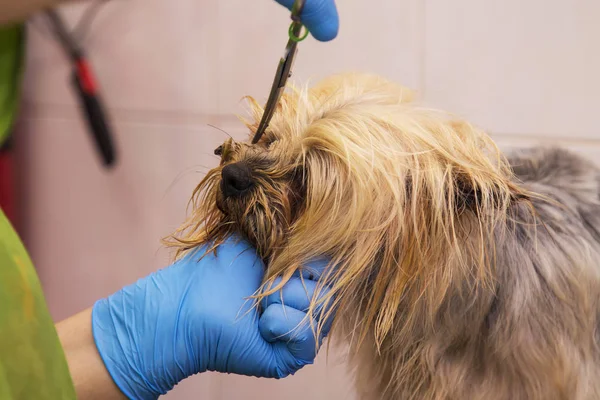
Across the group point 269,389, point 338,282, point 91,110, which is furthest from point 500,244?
point 91,110

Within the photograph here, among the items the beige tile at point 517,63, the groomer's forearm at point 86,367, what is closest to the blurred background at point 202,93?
the beige tile at point 517,63

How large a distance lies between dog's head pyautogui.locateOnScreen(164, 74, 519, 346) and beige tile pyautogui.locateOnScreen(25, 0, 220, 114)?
0.59 metres

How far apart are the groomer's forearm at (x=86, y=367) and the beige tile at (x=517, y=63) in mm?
602

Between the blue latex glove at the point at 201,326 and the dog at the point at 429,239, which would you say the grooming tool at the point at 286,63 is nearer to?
the dog at the point at 429,239

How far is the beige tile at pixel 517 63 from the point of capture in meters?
0.84

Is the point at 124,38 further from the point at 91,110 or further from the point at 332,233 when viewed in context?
the point at 332,233

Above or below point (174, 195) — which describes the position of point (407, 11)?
above

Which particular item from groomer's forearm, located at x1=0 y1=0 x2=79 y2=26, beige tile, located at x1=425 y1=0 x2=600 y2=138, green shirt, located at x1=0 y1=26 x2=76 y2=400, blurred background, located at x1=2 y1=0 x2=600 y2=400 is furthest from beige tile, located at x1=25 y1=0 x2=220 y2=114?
green shirt, located at x1=0 y1=26 x2=76 y2=400

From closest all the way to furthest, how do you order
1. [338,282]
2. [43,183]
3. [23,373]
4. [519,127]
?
[23,373]
[338,282]
[519,127]
[43,183]

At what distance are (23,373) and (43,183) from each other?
1.17 meters

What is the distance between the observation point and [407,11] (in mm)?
941

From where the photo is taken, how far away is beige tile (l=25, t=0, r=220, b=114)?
46.3 inches

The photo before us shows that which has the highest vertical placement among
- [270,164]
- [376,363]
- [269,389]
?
[270,164]

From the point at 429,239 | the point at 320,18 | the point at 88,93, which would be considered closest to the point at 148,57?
the point at 88,93
